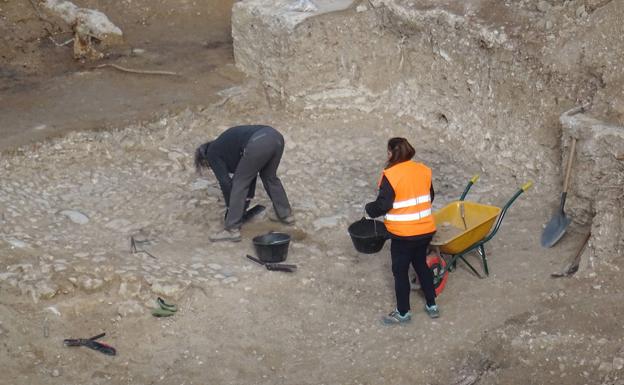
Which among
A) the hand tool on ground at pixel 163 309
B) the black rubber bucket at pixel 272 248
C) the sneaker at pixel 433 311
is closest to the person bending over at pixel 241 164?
the black rubber bucket at pixel 272 248

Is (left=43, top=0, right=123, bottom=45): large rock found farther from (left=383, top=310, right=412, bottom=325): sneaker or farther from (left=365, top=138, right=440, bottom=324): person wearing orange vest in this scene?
(left=383, top=310, right=412, bottom=325): sneaker

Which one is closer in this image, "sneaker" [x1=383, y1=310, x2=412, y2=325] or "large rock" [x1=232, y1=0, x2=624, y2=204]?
"sneaker" [x1=383, y1=310, x2=412, y2=325]

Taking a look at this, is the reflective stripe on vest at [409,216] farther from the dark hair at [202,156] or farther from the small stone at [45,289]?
the small stone at [45,289]

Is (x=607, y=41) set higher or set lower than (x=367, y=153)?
higher

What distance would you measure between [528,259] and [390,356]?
1.81m

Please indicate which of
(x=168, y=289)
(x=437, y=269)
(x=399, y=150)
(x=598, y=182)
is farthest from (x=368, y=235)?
(x=598, y=182)

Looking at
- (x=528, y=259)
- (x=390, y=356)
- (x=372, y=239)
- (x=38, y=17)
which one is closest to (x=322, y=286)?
(x=372, y=239)

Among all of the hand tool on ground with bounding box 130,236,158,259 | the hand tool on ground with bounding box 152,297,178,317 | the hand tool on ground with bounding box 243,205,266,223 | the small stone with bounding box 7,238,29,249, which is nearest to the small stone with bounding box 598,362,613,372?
the hand tool on ground with bounding box 152,297,178,317

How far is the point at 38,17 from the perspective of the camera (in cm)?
1290

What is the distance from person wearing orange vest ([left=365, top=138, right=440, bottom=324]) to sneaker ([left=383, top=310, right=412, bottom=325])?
11.5 inches

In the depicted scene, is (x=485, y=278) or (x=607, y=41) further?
(x=607, y=41)

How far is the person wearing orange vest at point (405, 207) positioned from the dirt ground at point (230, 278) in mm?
650

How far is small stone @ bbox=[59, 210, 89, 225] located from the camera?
882 centimetres

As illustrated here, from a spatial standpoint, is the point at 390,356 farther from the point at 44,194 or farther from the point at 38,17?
the point at 38,17
